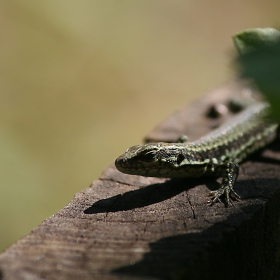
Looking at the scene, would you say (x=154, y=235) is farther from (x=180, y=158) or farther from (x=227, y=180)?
(x=180, y=158)

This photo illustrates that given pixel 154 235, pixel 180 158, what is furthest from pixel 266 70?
pixel 180 158

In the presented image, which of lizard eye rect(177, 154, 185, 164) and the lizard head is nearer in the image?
the lizard head

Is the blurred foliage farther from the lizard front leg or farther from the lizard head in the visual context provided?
the lizard head

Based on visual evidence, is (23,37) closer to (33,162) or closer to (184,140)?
(33,162)

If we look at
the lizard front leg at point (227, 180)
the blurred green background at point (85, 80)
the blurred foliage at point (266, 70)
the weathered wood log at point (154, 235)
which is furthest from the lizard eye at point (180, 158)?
the blurred green background at point (85, 80)

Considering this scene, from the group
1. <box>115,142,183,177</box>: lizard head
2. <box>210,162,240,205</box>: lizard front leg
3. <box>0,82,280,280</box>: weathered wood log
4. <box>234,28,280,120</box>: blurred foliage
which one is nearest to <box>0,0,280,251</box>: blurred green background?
<box>115,142,183,177</box>: lizard head

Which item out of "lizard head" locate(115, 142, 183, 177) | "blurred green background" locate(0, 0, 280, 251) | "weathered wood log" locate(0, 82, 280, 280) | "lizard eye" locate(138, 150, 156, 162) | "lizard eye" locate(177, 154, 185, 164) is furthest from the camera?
"blurred green background" locate(0, 0, 280, 251)
